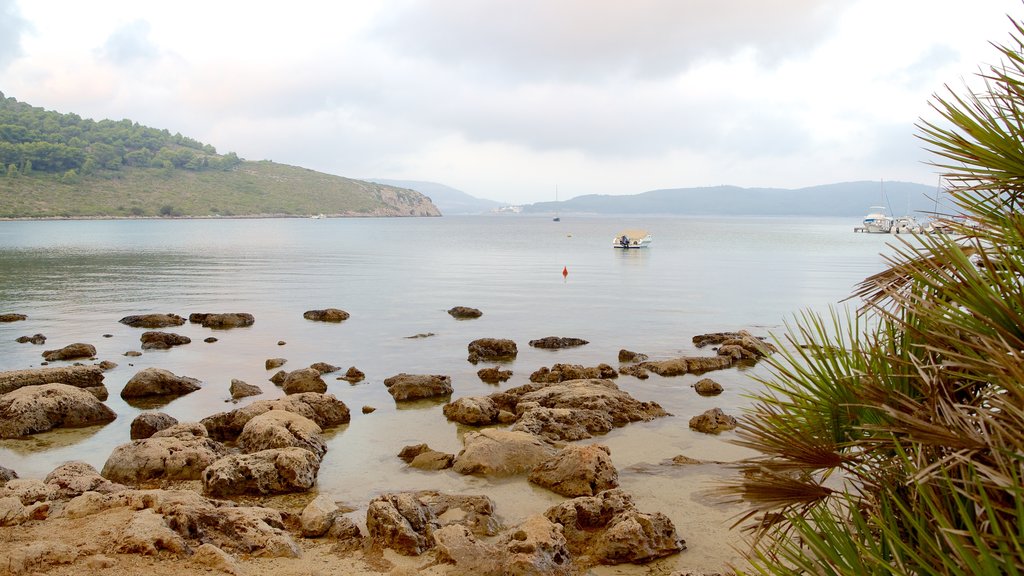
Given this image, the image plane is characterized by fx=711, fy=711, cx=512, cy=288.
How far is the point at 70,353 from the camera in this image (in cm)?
2344

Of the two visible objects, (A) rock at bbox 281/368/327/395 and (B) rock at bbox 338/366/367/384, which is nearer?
(A) rock at bbox 281/368/327/395

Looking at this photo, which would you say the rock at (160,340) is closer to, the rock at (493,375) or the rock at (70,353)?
the rock at (70,353)

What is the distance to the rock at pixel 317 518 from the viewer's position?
387 inches

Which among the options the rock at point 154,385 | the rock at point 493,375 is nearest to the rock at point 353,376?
the rock at point 493,375

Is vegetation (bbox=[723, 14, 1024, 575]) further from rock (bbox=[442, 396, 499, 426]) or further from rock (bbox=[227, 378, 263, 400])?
rock (bbox=[227, 378, 263, 400])

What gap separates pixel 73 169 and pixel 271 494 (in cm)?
19909

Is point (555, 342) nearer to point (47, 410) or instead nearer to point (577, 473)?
point (577, 473)

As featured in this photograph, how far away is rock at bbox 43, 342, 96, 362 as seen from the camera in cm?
2336

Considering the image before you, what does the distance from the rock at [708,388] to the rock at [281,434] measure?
10032 mm

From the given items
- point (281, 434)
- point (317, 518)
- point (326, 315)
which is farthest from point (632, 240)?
point (317, 518)

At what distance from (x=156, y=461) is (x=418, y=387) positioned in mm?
7280

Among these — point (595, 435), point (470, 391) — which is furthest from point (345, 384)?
point (595, 435)

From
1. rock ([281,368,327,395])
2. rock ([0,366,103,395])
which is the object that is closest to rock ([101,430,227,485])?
rock ([281,368,327,395])

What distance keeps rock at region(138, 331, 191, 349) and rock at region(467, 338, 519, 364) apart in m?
11.2
